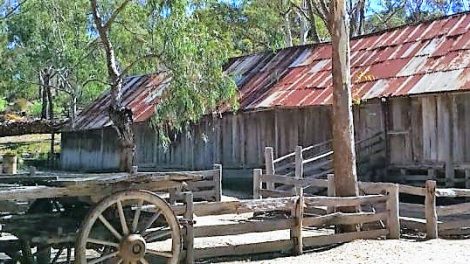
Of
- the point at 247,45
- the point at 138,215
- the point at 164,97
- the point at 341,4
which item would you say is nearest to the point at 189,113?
the point at 164,97

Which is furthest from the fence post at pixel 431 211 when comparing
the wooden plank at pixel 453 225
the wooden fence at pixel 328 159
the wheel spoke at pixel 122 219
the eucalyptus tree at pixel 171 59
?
the eucalyptus tree at pixel 171 59

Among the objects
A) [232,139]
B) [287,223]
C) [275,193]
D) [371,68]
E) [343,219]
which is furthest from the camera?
[232,139]

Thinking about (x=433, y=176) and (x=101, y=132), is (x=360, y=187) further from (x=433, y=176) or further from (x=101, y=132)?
(x=101, y=132)

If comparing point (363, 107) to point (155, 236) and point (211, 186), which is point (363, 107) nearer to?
point (211, 186)

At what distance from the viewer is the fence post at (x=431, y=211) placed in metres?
11.9

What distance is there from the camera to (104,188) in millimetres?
8031

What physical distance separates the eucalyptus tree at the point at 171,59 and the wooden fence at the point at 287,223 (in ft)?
27.6

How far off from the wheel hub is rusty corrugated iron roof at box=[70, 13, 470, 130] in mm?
11140

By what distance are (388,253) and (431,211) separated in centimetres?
210

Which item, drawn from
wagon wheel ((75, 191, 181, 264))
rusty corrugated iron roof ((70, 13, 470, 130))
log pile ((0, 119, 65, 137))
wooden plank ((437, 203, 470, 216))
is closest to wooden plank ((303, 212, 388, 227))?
wooden plank ((437, 203, 470, 216))

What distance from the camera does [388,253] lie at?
10258mm

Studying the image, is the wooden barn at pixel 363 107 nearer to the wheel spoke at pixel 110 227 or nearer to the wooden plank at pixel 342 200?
the wooden plank at pixel 342 200

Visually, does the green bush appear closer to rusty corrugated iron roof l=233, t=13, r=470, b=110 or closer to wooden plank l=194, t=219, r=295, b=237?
rusty corrugated iron roof l=233, t=13, r=470, b=110

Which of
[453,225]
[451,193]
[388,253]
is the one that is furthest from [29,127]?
[388,253]
